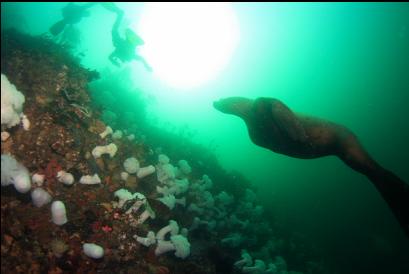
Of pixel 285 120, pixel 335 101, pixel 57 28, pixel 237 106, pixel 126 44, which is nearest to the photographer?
pixel 285 120

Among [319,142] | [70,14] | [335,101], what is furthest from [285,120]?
[335,101]

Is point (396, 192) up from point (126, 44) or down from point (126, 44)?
down

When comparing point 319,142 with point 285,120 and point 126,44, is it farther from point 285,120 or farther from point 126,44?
point 126,44

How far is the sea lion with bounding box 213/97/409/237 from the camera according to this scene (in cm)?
638

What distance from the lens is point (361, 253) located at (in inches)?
980

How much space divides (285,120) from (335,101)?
77431 millimetres

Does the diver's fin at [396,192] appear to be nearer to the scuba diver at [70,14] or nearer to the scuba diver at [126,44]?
the scuba diver at [126,44]

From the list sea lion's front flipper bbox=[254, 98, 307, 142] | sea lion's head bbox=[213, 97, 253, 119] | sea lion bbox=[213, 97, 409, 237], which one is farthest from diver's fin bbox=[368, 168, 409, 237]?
sea lion's head bbox=[213, 97, 253, 119]

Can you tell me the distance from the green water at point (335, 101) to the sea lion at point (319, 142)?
11.1 meters

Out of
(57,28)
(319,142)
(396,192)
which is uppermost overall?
(57,28)

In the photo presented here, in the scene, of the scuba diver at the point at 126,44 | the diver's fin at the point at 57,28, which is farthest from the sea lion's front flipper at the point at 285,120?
the diver's fin at the point at 57,28

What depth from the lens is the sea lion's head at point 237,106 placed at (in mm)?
7728

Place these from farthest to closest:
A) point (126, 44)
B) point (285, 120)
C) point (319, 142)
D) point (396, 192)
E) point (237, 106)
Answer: point (126, 44) → point (237, 106) → point (319, 142) → point (396, 192) → point (285, 120)

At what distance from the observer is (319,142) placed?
6.87m
